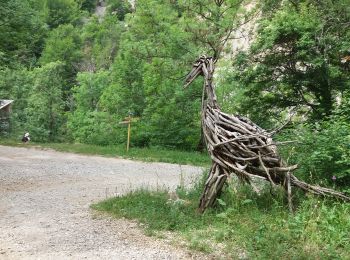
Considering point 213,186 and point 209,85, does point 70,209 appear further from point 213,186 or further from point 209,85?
point 209,85

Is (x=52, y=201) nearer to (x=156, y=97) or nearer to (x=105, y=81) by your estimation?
(x=156, y=97)

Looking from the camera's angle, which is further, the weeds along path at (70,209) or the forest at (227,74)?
the forest at (227,74)

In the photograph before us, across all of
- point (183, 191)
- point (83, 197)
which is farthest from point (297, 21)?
point (83, 197)

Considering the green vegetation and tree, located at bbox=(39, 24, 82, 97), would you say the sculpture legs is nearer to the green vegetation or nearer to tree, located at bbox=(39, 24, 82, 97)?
the green vegetation

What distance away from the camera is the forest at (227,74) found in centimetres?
857

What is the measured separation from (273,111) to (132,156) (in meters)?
5.03

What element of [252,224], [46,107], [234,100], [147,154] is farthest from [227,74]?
[46,107]

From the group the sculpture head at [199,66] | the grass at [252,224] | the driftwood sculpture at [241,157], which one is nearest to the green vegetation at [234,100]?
the grass at [252,224]

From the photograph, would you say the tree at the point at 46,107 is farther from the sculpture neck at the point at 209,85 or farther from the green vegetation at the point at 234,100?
the sculpture neck at the point at 209,85

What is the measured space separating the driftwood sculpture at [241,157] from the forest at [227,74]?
19.7 inches

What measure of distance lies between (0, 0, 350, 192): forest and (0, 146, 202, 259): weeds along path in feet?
9.28

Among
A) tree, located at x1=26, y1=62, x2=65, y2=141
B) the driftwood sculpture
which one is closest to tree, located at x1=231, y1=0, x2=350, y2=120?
the driftwood sculpture

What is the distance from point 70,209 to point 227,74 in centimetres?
916

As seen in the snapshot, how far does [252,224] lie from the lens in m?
5.79
